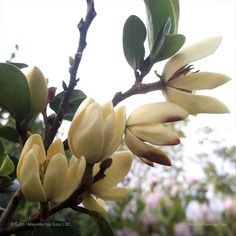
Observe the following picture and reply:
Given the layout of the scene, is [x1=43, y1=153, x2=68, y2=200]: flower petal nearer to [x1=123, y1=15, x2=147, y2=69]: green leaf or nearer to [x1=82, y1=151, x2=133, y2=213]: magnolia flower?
[x1=82, y1=151, x2=133, y2=213]: magnolia flower

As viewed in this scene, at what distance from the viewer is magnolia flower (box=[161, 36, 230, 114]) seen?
1.64 ft

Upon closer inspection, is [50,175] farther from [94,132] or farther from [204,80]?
[204,80]

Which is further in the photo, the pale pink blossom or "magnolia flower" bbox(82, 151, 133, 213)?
the pale pink blossom

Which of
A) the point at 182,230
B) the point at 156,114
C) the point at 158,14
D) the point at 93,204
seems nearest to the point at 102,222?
the point at 93,204

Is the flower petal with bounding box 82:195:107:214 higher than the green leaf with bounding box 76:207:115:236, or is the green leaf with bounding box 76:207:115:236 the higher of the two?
the flower petal with bounding box 82:195:107:214

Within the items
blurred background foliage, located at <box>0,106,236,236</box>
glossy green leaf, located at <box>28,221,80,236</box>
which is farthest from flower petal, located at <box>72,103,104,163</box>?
blurred background foliage, located at <box>0,106,236,236</box>

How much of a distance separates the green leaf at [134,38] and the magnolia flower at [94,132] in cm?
12

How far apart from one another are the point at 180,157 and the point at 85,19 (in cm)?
255

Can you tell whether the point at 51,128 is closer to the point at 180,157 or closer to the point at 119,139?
the point at 119,139

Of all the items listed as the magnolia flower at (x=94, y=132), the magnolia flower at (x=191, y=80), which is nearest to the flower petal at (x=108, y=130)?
the magnolia flower at (x=94, y=132)

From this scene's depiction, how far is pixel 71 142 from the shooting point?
45 cm

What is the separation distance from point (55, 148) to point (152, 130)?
4.4 inches

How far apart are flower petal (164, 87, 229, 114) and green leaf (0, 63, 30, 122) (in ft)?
0.55

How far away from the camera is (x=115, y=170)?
472mm
